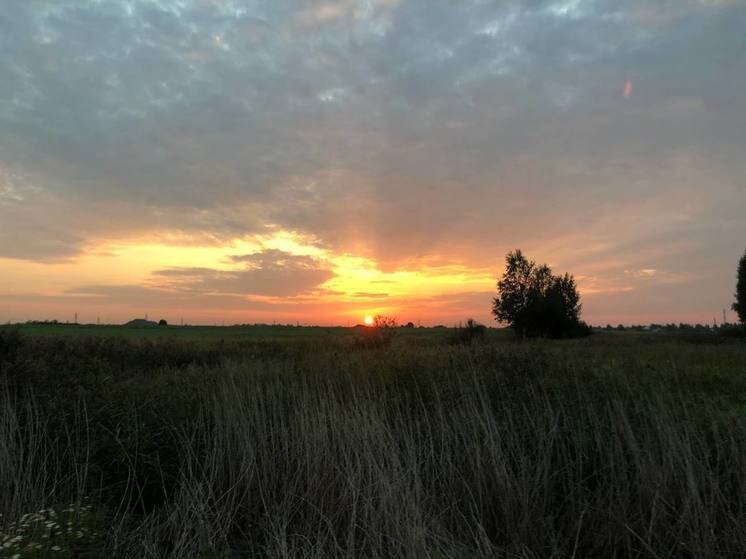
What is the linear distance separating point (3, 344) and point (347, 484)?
9323 millimetres

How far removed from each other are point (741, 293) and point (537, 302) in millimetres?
21416

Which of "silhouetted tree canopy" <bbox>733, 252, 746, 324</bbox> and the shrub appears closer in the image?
the shrub

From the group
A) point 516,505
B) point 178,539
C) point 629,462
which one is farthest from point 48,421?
point 629,462

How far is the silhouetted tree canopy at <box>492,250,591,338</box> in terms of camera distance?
2012 inches

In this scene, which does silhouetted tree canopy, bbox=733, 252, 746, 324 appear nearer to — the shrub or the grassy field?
the shrub

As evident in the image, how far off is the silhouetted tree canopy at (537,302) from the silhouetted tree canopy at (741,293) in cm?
1477

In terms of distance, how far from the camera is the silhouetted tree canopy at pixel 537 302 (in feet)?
168

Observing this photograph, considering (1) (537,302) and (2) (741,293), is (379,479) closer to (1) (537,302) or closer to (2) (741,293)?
(1) (537,302)

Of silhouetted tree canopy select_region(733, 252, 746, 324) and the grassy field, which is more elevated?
silhouetted tree canopy select_region(733, 252, 746, 324)

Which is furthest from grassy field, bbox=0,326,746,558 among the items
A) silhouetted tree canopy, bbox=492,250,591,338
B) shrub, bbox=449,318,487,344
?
silhouetted tree canopy, bbox=492,250,591,338

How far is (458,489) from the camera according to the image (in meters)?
4.99

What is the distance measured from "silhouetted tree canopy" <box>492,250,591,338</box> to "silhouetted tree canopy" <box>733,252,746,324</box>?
48.4 ft

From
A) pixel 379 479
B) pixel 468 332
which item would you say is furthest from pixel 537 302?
pixel 379 479

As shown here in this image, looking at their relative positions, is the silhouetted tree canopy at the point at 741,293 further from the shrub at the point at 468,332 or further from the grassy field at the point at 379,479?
the grassy field at the point at 379,479
